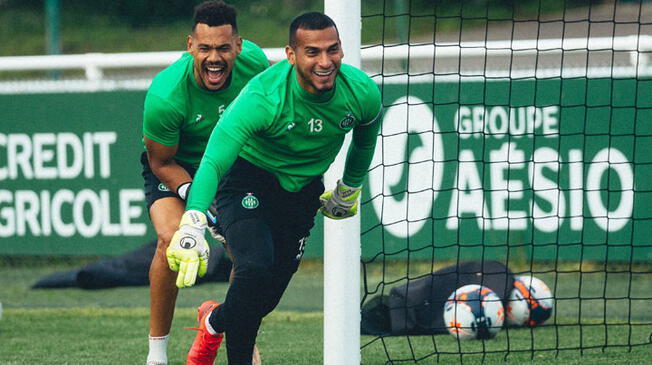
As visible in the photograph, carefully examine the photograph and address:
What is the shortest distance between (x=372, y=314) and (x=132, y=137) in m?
3.53

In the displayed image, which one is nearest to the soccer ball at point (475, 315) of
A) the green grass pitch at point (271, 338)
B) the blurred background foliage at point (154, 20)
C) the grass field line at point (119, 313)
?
the green grass pitch at point (271, 338)

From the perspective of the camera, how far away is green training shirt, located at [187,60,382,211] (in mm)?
4066

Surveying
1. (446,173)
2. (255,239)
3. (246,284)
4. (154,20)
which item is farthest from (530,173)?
(154,20)

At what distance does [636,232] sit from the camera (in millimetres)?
7969

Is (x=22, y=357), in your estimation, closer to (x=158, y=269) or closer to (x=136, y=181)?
(x=158, y=269)

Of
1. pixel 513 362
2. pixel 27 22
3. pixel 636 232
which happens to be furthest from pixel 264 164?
pixel 27 22

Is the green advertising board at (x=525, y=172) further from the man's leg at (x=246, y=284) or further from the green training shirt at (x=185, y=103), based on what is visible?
the man's leg at (x=246, y=284)

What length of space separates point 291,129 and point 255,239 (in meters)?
0.51

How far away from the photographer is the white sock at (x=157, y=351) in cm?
518

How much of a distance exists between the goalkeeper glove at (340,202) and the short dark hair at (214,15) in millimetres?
925

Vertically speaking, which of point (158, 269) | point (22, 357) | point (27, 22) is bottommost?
point (22, 357)

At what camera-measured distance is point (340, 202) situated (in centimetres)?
474

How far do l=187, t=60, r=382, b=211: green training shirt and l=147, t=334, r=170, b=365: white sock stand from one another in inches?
45.9

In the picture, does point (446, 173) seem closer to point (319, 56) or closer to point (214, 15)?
point (214, 15)
